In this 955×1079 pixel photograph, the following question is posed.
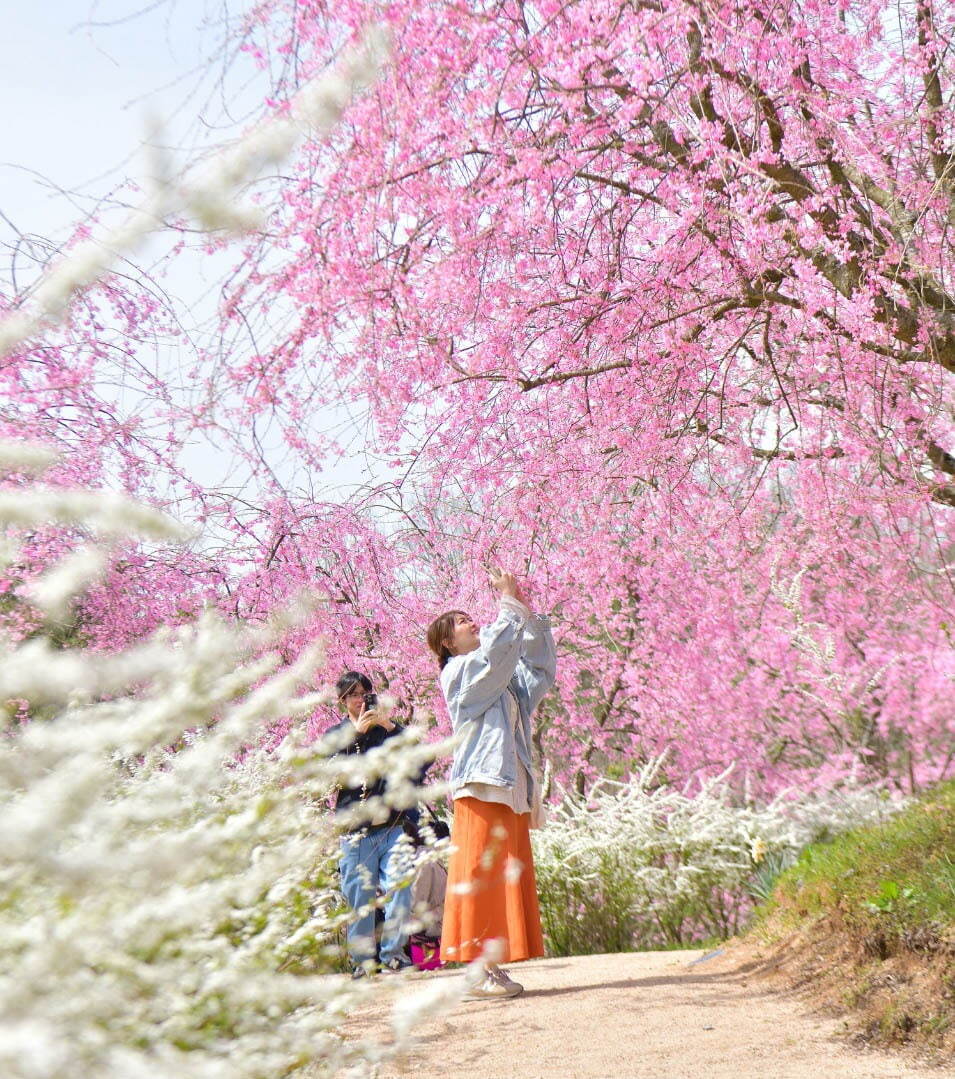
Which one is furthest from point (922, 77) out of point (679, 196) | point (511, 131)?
point (511, 131)

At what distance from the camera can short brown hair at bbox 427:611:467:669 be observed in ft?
18.5

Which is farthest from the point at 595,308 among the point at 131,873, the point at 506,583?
the point at 131,873

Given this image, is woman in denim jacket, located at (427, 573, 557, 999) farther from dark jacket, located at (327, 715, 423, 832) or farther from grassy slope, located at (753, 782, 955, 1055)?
grassy slope, located at (753, 782, 955, 1055)

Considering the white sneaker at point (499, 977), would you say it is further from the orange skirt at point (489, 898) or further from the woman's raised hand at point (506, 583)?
the woman's raised hand at point (506, 583)

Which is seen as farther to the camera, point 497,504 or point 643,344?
point 497,504

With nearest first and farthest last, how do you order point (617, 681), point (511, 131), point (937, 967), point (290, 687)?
point (290, 687) → point (937, 967) → point (511, 131) → point (617, 681)

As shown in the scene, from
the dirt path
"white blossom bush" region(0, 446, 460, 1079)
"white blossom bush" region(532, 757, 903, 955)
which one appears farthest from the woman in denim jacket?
"white blossom bush" region(0, 446, 460, 1079)

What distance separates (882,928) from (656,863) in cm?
318

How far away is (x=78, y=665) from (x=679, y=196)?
4513 mm

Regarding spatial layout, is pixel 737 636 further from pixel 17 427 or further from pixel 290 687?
pixel 290 687

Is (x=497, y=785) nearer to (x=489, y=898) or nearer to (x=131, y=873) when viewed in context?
(x=489, y=898)

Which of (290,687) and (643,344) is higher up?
(643,344)

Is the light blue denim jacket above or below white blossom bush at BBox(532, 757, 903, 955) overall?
above

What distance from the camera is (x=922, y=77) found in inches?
A: 202
